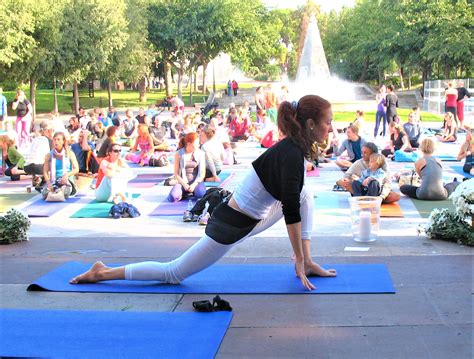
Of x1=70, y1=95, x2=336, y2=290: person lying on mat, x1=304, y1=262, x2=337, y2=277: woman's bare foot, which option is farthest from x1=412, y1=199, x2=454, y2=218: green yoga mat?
x1=70, y1=95, x2=336, y2=290: person lying on mat

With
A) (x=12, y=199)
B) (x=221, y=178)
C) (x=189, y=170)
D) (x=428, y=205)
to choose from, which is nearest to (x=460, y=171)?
(x=428, y=205)

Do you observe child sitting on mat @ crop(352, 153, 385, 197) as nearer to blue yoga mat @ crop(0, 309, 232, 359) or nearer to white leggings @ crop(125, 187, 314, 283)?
white leggings @ crop(125, 187, 314, 283)

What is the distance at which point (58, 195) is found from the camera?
1170cm

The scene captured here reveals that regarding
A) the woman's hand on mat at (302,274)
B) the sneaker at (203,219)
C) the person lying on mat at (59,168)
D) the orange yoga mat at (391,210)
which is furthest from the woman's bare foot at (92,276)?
the person lying on mat at (59,168)

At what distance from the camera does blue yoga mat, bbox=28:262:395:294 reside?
573cm

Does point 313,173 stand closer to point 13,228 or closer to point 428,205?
point 428,205

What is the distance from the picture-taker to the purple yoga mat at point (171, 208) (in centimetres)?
1048

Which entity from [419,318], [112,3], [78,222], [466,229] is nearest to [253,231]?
[419,318]

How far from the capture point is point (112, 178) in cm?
1119

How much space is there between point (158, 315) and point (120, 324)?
31 cm

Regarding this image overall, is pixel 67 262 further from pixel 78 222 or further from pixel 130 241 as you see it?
pixel 78 222

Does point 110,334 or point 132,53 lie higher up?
point 132,53

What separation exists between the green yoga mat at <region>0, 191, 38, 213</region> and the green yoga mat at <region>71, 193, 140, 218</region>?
128 cm

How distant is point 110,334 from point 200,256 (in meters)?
1.00
